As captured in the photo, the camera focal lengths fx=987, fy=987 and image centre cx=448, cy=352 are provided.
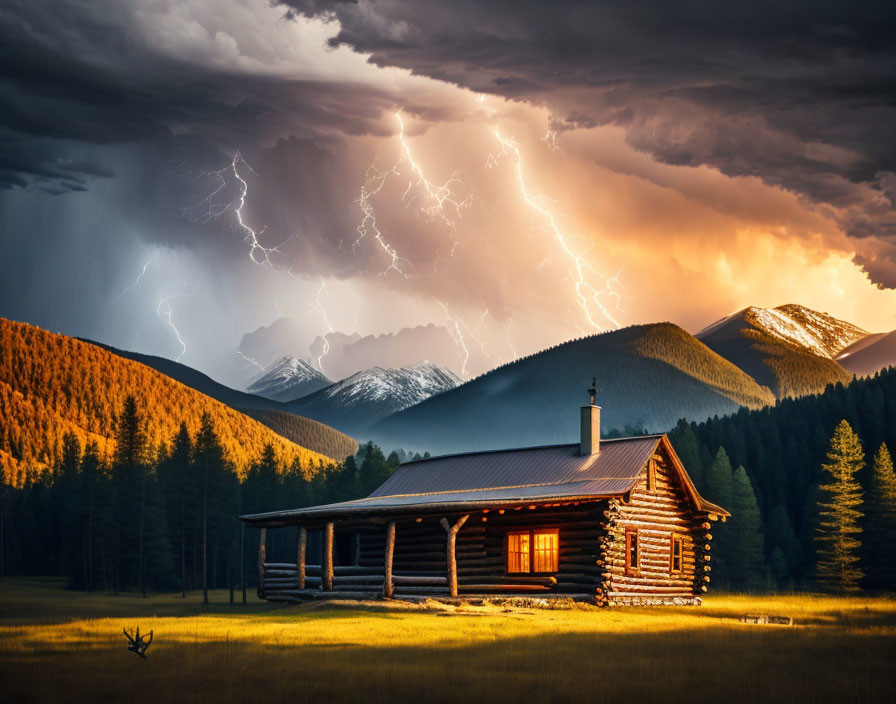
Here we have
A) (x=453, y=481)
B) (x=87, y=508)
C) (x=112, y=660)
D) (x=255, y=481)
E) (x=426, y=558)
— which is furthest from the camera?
(x=255, y=481)

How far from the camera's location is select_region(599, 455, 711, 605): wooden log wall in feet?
115

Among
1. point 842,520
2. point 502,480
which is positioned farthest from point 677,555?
point 842,520

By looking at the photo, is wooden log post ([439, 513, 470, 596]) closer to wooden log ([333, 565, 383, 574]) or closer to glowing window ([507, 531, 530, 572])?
glowing window ([507, 531, 530, 572])

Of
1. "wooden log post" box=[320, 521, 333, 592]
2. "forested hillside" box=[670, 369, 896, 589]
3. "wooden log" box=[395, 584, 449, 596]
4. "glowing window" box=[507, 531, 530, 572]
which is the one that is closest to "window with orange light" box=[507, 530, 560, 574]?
"glowing window" box=[507, 531, 530, 572]

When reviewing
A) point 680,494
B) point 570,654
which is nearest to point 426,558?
point 680,494

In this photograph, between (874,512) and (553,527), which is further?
(874,512)

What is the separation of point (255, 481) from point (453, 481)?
62735 mm

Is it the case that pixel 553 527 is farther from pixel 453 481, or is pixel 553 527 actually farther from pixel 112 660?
pixel 112 660

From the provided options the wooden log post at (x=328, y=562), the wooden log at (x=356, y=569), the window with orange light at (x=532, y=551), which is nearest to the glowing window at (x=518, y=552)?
the window with orange light at (x=532, y=551)

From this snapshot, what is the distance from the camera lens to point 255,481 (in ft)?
333

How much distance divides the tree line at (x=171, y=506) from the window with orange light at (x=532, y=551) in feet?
112

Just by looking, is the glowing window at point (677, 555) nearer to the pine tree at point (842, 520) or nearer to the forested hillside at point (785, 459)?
the pine tree at point (842, 520)

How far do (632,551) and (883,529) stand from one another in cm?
3170

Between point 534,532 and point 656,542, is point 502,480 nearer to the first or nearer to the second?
point 534,532
